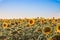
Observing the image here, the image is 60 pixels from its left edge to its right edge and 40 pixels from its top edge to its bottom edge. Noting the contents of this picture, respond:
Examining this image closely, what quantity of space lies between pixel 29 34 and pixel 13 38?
0.68m

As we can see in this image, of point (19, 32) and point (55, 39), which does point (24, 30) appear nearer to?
point (19, 32)

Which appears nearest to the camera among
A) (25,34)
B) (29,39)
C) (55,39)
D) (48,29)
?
(55,39)

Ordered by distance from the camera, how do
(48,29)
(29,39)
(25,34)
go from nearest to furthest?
(48,29), (29,39), (25,34)

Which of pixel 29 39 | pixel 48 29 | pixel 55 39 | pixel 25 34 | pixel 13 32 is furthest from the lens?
pixel 13 32

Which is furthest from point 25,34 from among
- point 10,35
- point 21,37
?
point 10,35

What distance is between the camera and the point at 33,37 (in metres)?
6.27

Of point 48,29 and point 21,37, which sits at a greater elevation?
point 48,29

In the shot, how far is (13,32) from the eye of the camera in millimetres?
7594

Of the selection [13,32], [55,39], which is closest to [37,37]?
[13,32]

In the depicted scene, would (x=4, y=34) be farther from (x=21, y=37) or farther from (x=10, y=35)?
(x=21, y=37)

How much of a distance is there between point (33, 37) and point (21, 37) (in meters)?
0.84

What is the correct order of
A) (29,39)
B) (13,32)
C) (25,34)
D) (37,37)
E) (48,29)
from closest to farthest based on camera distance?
1. (48,29)
2. (37,37)
3. (29,39)
4. (25,34)
5. (13,32)

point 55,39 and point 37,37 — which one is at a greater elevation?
point 55,39

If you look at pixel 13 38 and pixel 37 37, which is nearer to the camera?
pixel 37 37
